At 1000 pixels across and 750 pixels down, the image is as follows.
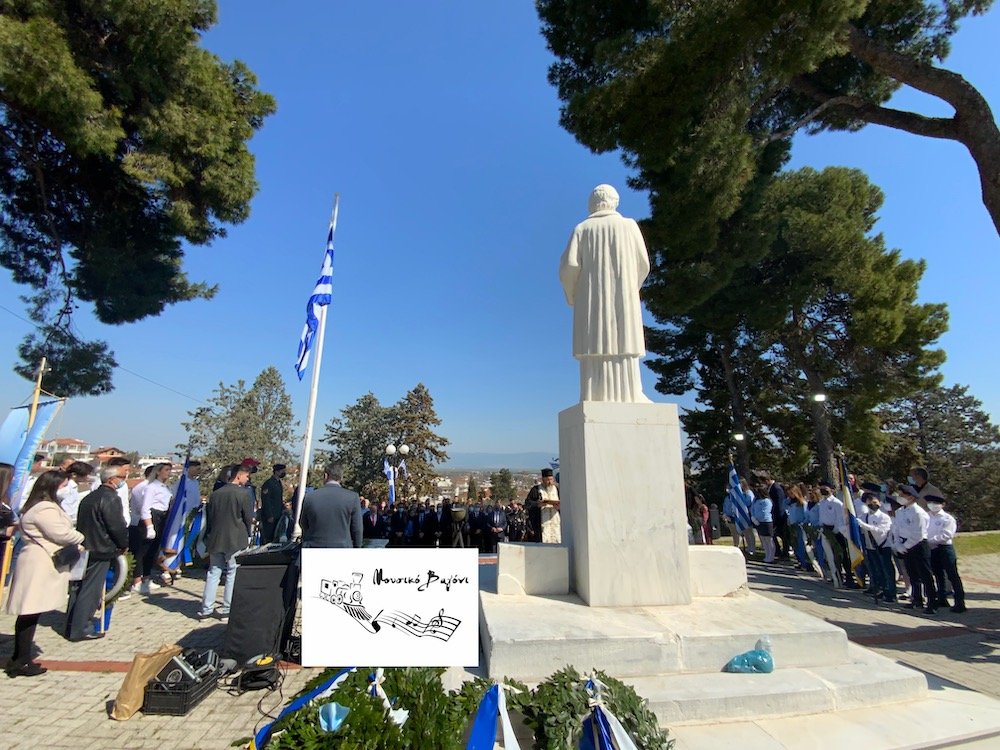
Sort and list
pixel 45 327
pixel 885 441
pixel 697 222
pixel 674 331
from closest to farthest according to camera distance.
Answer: pixel 697 222 → pixel 45 327 → pixel 885 441 → pixel 674 331

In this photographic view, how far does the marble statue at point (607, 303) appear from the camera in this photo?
4637mm

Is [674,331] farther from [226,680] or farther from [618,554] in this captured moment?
[226,680]

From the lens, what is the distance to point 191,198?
37.2 feet

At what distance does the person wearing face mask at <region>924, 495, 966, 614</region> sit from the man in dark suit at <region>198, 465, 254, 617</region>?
9147mm

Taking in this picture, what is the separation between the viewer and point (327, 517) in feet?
16.3

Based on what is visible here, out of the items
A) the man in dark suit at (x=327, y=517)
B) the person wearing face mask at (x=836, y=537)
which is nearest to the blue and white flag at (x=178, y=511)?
the man in dark suit at (x=327, y=517)

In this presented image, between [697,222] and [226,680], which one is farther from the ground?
[697,222]

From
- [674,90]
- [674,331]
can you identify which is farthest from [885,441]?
[674,90]

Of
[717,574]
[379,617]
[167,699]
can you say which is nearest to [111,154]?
[167,699]

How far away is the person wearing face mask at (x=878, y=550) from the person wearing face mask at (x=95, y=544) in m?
9.94

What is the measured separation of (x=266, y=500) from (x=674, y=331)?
1961 cm

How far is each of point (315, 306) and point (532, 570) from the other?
5.39 meters

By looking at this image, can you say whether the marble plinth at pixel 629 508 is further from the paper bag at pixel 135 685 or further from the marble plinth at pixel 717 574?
the paper bag at pixel 135 685

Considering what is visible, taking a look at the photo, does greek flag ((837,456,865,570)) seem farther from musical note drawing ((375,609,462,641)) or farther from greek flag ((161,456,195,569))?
greek flag ((161,456,195,569))
